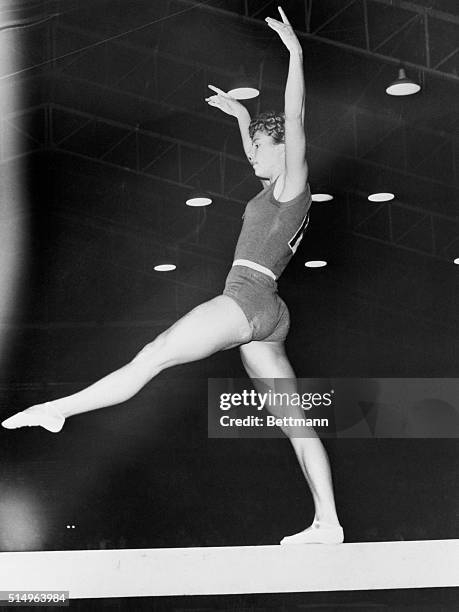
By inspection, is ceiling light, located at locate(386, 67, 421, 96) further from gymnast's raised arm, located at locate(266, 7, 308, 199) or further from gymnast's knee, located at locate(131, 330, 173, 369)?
gymnast's knee, located at locate(131, 330, 173, 369)

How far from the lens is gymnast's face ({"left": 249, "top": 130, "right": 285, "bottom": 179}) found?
451cm

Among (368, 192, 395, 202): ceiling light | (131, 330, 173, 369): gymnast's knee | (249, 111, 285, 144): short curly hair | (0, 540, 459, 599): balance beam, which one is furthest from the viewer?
(368, 192, 395, 202): ceiling light

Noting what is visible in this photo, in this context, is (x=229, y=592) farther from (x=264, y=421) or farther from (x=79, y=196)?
(x=79, y=196)

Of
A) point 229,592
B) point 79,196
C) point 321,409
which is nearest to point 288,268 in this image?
point 321,409

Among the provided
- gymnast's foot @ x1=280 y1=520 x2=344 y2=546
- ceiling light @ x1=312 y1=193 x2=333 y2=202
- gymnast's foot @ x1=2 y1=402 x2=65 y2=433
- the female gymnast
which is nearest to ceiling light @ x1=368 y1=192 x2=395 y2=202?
ceiling light @ x1=312 y1=193 x2=333 y2=202

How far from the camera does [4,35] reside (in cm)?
456

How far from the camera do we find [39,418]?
4.34m

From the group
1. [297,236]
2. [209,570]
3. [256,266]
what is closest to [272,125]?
[297,236]

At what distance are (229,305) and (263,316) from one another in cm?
15

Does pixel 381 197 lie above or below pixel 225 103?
below

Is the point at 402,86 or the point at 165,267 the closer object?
the point at 165,267

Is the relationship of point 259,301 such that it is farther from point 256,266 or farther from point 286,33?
point 286,33

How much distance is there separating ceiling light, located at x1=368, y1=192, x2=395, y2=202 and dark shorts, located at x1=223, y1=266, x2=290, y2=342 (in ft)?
1.89

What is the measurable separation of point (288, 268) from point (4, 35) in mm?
1563
